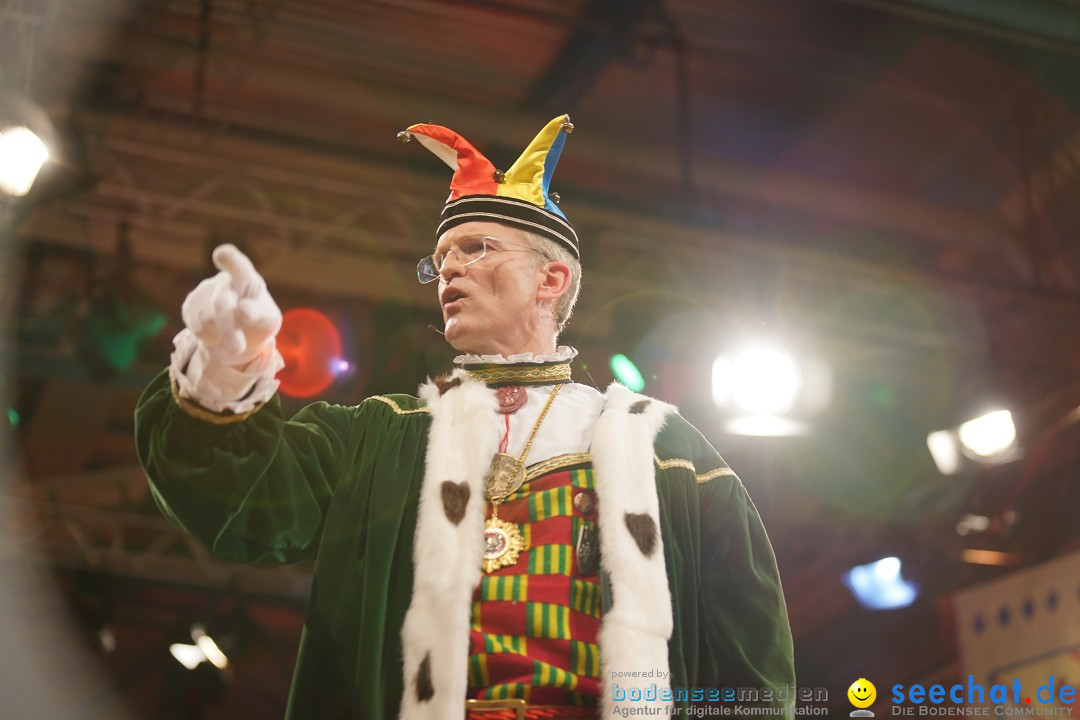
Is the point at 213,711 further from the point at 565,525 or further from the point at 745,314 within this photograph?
the point at 565,525

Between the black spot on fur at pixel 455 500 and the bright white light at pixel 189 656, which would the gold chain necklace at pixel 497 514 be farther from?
the bright white light at pixel 189 656

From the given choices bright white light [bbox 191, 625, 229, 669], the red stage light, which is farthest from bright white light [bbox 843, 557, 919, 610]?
bright white light [bbox 191, 625, 229, 669]

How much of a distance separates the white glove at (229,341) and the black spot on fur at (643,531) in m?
0.62

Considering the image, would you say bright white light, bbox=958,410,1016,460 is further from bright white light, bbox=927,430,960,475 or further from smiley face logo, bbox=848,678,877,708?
smiley face logo, bbox=848,678,877,708

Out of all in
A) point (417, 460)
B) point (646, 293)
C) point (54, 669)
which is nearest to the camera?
point (417, 460)

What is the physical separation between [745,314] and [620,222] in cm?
75

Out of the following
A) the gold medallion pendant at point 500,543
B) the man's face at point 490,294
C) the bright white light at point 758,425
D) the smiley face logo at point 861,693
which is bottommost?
the smiley face logo at point 861,693

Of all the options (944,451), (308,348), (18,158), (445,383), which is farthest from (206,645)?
(445,383)

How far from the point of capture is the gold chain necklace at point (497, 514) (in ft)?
5.75

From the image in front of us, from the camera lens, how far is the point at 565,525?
179cm

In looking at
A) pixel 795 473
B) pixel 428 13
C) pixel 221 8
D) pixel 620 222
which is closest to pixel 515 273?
pixel 428 13

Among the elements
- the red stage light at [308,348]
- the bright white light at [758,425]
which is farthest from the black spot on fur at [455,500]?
the red stage light at [308,348]

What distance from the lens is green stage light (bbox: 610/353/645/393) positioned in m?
4.04

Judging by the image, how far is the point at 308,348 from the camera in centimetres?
497
